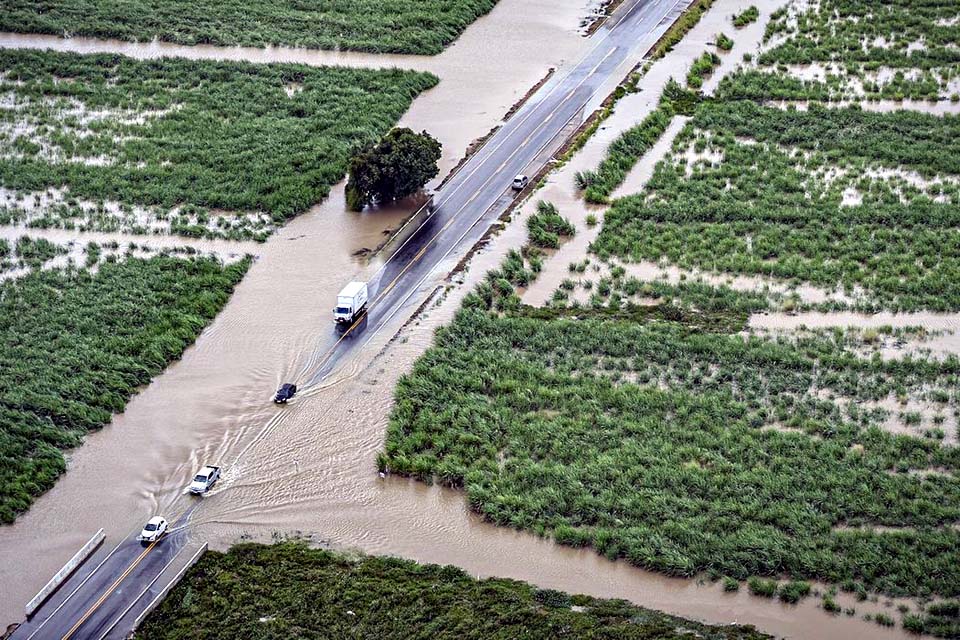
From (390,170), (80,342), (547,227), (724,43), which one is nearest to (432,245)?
(390,170)

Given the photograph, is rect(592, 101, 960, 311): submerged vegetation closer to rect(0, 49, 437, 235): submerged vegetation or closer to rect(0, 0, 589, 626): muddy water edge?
rect(0, 0, 589, 626): muddy water edge

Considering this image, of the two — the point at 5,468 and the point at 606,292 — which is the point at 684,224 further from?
the point at 5,468

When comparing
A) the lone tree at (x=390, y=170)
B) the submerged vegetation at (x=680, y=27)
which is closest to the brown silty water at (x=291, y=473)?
the lone tree at (x=390, y=170)

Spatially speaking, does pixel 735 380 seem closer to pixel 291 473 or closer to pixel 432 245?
pixel 432 245

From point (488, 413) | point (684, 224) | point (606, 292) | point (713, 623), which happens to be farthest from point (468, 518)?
point (684, 224)

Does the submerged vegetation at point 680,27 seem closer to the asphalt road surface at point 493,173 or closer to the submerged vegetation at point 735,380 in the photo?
the asphalt road surface at point 493,173

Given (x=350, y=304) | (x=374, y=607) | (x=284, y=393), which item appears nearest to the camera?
(x=374, y=607)

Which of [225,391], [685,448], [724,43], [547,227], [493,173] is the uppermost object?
[724,43]
